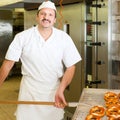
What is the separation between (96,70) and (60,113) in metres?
0.79

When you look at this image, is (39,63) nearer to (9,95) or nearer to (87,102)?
(87,102)

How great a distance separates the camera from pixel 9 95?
18.9 feet

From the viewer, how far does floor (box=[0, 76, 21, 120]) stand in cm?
445

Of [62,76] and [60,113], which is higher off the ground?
[62,76]

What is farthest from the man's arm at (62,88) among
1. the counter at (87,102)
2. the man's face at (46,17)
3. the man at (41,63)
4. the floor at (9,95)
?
the floor at (9,95)

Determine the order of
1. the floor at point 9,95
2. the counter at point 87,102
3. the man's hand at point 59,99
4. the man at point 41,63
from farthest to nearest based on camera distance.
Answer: the floor at point 9,95
the man at point 41,63
the man's hand at point 59,99
the counter at point 87,102

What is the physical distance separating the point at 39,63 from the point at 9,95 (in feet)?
11.8

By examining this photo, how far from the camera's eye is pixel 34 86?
7.73ft

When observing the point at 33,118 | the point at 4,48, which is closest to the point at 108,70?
the point at 33,118

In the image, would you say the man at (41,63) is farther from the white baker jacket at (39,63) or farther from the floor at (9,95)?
the floor at (9,95)

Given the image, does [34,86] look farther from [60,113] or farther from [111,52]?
[111,52]

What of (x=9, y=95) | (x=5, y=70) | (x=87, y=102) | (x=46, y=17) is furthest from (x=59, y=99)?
(x=9, y=95)

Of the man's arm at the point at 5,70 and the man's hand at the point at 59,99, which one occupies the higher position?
the man's arm at the point at 5,70

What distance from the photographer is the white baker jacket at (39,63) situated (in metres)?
2.32
